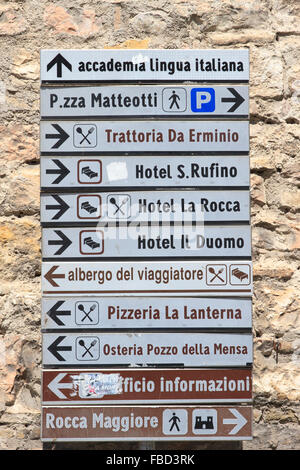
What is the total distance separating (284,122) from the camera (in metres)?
2.93

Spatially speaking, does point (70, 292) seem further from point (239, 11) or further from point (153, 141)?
point (239, 11)

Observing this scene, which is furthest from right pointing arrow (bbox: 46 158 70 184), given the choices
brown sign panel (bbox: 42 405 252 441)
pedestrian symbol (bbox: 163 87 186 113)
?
brown sign panel (bbox: 42 405 252 441)

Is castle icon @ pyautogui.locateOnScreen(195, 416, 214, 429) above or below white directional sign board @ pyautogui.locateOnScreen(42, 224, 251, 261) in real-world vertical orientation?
below

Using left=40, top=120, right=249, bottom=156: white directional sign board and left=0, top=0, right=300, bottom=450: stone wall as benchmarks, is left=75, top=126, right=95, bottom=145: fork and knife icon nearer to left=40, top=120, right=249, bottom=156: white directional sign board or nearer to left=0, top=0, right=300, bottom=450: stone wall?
left=40, top=120, right=249, bottom=156: white directional sign board

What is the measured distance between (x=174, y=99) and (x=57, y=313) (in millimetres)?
1030

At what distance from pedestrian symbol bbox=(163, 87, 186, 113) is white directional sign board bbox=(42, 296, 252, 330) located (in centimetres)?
80

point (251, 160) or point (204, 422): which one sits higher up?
point (251, 160)

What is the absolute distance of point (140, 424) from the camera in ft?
9.12

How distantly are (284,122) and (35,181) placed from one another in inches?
43.6

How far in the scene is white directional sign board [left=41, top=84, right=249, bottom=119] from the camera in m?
2.86

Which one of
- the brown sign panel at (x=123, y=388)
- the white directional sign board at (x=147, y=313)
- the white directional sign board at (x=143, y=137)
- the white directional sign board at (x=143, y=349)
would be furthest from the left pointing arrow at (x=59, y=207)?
the brown sign panel at (x=123, y=388)

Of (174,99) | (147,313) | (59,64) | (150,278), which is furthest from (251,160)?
(59,64)

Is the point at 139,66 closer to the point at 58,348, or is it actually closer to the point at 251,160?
the point at 251,160

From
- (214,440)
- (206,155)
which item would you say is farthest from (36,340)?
(206,155)
